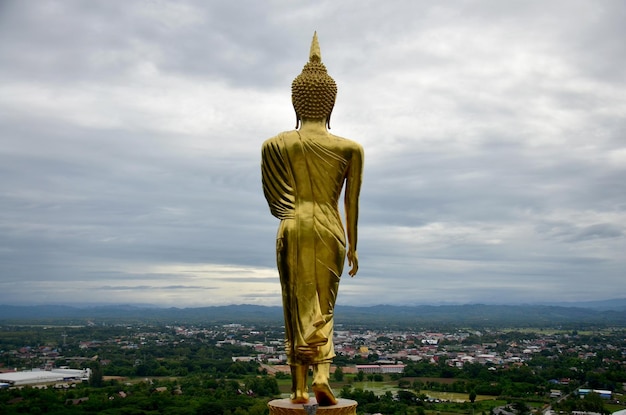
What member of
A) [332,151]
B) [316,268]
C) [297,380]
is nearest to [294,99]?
[332,151]

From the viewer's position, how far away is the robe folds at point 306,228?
9.88 metres

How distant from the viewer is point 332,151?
33.0 ft

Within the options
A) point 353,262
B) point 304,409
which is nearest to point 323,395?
point 304,409

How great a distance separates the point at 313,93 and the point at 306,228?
1.79m

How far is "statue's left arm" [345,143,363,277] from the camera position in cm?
1020

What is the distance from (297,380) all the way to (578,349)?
71.7 metres

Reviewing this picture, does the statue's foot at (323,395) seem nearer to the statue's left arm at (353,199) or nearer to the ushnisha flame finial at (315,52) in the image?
the statue's left arm at (353,199)

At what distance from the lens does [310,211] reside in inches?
393

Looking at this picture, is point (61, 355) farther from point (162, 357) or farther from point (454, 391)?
point (454, 391)

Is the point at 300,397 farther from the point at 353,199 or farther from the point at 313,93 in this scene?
the point at 313,93

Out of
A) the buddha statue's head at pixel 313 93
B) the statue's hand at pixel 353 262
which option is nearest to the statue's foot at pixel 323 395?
the statue's hand at pixel 353 262

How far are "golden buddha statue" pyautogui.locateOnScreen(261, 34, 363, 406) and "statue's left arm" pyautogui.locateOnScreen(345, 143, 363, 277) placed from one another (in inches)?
0.5

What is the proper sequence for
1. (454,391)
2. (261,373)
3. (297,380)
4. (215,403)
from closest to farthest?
(297,380), (215,403), (454,391), (261,373)

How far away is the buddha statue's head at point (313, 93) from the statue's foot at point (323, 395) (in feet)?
11.2
